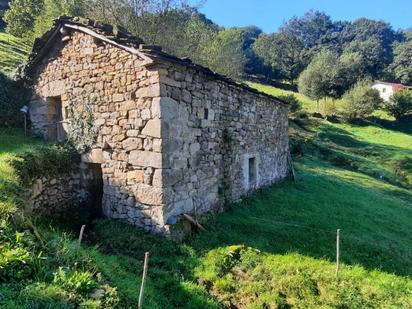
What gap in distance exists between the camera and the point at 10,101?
10.3 meters

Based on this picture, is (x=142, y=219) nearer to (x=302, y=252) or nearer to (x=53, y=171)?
(x=53, y=171)

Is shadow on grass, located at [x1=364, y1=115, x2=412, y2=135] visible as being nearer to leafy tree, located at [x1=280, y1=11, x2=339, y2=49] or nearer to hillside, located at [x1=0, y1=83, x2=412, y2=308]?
hillside, located at [x1=0, y1=83, x2=412, y2=308]

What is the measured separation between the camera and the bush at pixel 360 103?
39750 mm

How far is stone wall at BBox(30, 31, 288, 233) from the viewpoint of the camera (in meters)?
6.87

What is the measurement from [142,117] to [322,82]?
4505cm

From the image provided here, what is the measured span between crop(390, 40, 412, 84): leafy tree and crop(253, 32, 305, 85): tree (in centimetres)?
1731

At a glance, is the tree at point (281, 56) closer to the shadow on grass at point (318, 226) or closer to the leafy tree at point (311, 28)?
the leafy tree at point (311, 28)

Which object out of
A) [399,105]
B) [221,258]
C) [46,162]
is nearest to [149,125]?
[46,162]

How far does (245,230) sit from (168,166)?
2.69 metres

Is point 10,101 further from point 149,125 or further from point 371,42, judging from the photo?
point 371,42

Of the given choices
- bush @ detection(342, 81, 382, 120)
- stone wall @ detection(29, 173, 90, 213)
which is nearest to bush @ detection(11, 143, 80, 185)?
stone wall @ detection(29, 173, 90, 213)

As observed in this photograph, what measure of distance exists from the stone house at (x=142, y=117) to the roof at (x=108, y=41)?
25mm

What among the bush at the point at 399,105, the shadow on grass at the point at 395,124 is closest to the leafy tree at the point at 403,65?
the bush at the point at 399,105

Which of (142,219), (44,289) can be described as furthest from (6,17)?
(44,289)
